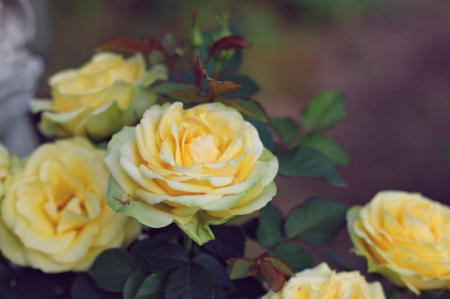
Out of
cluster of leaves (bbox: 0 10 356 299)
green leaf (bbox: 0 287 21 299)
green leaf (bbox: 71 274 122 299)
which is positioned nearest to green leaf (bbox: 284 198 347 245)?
cluster of leaves (bbox: 0 10 356 299)

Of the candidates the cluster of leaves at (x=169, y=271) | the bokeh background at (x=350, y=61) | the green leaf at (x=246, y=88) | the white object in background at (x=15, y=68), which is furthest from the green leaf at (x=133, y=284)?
the bokeh background at (x=350, y=61)

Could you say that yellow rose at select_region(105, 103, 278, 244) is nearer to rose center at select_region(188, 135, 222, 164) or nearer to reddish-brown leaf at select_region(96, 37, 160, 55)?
rose center at select_region(188, 135, 222, 164)

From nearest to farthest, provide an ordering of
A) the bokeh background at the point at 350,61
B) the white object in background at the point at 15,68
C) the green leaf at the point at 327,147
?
the green leaf at the point at 327,147 → the white object in background at the point at 15,68 → the bokeh background at the point at 350,61

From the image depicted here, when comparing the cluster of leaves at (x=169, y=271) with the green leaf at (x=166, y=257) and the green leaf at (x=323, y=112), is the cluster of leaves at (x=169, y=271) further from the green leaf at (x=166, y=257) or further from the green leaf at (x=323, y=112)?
the green leaf at (x=323, y=112)

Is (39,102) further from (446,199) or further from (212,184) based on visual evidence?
(446,199)

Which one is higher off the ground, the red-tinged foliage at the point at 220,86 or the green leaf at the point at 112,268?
the red-tinged foliage at the point at 220,86

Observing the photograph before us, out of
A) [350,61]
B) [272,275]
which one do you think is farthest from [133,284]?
[350,61]

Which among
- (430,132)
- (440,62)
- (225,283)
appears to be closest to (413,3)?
(440,62)
